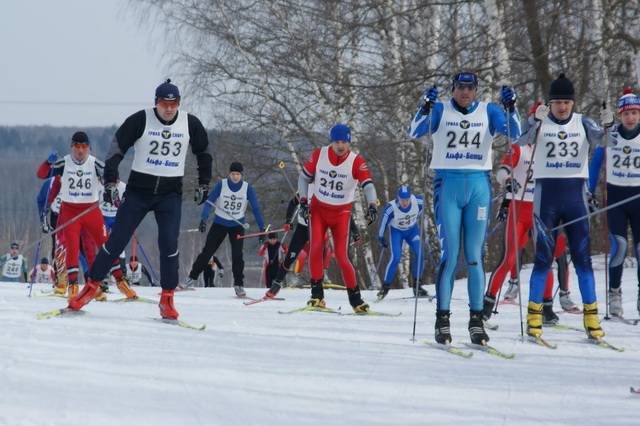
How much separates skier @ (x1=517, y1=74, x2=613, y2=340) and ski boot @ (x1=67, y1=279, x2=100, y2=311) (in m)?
3.59

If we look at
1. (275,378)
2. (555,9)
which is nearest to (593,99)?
(555,9)

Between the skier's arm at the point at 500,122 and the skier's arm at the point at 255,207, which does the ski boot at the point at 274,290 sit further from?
the skier's arm at the point at 500,122

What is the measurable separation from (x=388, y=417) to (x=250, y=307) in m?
6.58

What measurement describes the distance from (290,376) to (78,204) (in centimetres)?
593

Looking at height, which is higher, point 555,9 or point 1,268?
point 555,9

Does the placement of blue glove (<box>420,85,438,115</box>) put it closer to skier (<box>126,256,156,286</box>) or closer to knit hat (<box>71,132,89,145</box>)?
knit hat (<box>71,132,89,145</box>)

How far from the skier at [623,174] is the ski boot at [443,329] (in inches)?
101

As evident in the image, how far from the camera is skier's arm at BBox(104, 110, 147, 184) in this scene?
8.22m

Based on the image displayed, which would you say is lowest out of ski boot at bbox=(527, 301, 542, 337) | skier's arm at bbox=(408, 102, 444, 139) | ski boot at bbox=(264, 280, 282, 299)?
ski boot at bbox=(264, 280, 282, 299)

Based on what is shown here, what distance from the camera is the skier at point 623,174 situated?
9.24m

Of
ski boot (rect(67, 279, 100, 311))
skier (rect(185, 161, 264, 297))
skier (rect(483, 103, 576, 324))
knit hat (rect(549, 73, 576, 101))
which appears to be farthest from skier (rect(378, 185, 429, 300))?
knit hat (rect(549, 73, 576, 101))

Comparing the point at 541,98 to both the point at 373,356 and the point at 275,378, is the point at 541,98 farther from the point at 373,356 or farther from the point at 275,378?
the point at 275,378

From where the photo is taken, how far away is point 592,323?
8125 mm

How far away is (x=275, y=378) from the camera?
5.86 meters
